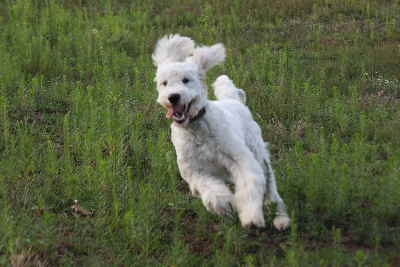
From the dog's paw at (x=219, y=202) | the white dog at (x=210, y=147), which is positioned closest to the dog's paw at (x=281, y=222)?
the white dog at (x=210, y=147)

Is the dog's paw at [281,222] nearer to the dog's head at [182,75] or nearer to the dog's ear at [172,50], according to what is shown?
the dog's head at [182,75]

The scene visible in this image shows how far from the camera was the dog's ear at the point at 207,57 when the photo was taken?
5973 millimetres

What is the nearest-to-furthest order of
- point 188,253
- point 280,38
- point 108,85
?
point 188,253, point 108,85, point 280,38

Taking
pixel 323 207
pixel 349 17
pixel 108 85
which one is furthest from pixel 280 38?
pixel 323 207

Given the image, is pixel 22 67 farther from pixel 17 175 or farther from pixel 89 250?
pixel 89 250

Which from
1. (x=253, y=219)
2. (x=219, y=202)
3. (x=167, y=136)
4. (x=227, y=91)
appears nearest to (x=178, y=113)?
(x=219, y=202)

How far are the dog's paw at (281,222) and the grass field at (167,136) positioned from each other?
0.17 ft

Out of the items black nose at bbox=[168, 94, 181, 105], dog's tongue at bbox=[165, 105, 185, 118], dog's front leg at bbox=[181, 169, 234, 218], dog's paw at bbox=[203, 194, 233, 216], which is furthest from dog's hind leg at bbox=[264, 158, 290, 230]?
black nose at bbox=[168, 94, 181, 105]

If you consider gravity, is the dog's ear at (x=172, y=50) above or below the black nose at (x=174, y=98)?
above

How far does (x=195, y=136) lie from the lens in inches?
215

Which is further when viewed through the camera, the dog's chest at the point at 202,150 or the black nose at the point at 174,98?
the dog's chest at the point at 202,150

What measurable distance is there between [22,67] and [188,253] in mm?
5783

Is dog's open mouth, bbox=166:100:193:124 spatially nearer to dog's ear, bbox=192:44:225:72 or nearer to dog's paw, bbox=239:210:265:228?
dog's ear, bbox=192:44:225:72

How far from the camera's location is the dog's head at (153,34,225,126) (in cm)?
534
